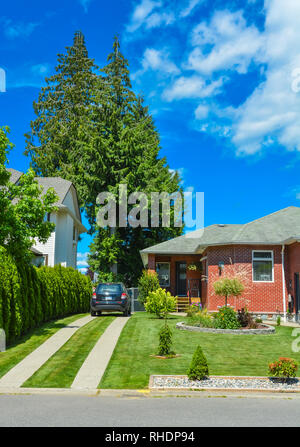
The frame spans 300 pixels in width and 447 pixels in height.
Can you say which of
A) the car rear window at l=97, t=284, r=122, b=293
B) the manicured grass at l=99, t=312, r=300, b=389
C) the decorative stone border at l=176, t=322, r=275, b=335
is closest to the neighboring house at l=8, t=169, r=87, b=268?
the car rear window at l=97, t=284, r=122, b=293

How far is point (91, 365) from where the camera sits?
1003cm

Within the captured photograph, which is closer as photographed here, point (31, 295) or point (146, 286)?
point (31, 295)

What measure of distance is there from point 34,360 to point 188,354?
4090 millimetres

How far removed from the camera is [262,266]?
71.9 feet

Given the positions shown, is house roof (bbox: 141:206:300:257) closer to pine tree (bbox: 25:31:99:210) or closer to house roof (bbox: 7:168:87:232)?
house roof (bbox: 7:168:87:232)

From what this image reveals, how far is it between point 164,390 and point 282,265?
49.9ft

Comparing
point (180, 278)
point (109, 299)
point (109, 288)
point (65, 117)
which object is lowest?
point (109, 299)

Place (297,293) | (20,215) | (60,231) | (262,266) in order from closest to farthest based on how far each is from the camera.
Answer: (20,215)
(297,293)
(262,266)
(60,231)

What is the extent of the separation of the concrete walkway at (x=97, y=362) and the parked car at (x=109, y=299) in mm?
5114

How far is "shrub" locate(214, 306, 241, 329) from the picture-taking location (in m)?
15.8

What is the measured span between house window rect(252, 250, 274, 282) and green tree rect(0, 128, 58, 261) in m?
11.4

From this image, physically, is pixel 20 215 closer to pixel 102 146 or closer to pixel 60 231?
pixel 60 231

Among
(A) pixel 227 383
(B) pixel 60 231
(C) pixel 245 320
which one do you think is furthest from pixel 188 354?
(B) pixel 60 231

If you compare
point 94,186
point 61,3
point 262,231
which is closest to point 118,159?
point 94,186
